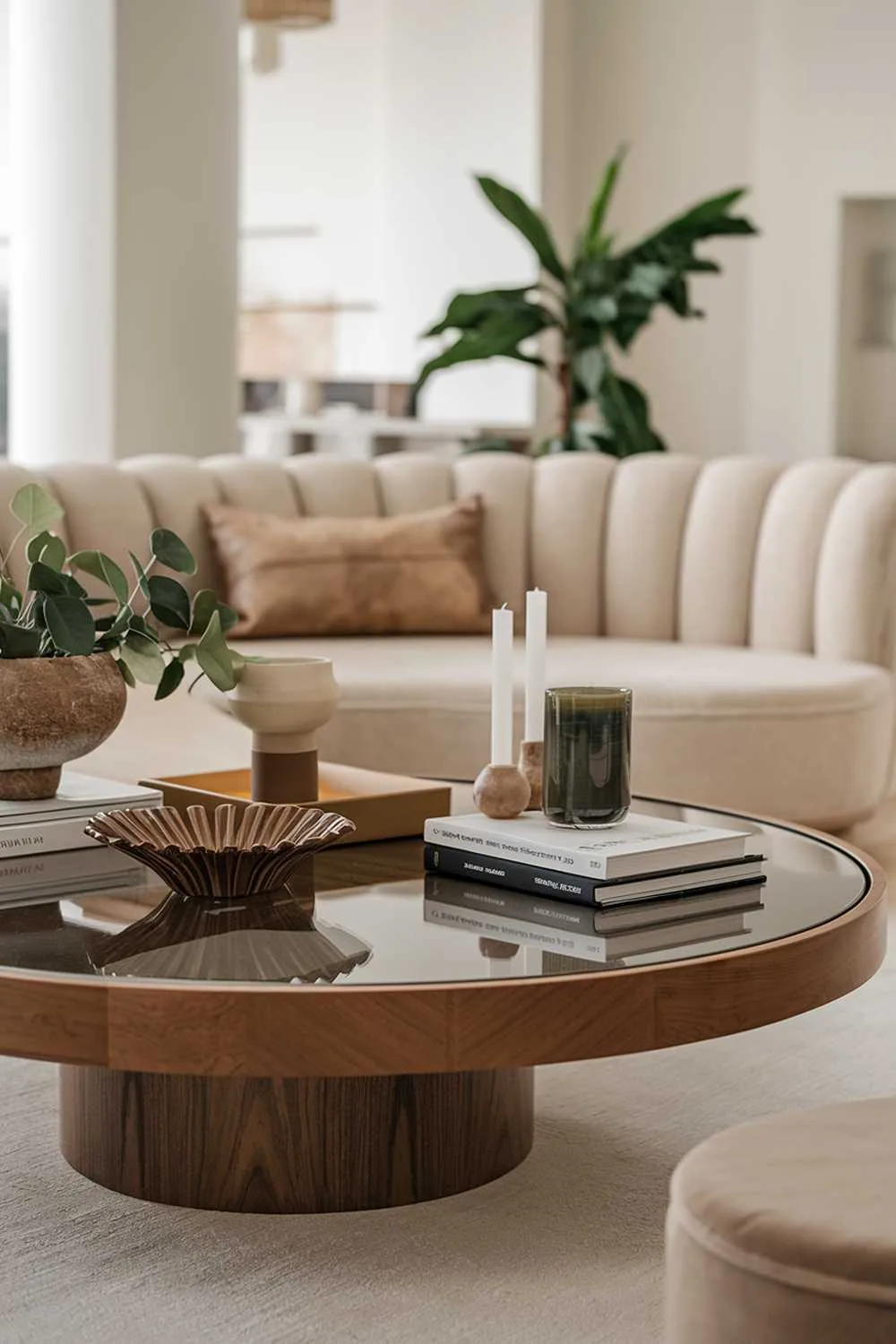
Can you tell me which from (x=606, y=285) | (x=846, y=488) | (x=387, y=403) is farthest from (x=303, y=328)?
(x=846, y=488)

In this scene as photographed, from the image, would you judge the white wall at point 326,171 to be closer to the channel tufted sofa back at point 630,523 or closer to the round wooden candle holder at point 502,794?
the channel tufted sofa back at point 630,523

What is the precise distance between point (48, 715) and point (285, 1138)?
0.52 m

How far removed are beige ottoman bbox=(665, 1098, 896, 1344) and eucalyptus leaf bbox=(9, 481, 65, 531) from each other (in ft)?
4.10

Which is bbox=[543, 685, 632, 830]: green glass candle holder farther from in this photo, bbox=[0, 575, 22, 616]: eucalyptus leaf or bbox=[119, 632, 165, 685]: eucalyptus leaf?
bbox=[0, 575, 22, 616]: eucalyptus leaf

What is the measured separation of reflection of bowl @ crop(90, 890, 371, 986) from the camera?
1.54 m

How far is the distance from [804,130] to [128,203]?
346 centimetres

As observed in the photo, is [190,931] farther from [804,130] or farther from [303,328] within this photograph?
[303,328]

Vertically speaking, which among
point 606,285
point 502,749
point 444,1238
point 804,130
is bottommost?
point 444,1238

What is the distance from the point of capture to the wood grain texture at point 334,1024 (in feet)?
4.86

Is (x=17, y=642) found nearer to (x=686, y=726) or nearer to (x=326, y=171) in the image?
(x=686, y=726)

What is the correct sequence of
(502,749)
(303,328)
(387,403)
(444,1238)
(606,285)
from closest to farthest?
(444,1238) < (502,749) < (606,285) < (387,403) < (303,328)

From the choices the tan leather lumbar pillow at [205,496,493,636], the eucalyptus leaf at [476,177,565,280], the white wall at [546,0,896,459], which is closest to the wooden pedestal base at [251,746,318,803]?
the tan leather lumbar pillow at [205,496,493,636]

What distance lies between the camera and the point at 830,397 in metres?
7.21

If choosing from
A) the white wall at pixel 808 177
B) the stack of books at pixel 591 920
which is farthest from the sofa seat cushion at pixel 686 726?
the white wall at pixel 808 177
